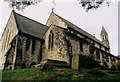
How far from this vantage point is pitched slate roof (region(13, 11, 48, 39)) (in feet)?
99.8

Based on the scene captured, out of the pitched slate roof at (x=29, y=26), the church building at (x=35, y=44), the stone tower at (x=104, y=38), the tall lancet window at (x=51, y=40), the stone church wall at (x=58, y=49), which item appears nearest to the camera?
the stone church wall at (x=58, y=49)

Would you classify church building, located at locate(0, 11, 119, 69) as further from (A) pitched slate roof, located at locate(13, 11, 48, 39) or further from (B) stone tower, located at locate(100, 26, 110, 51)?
(B) stone tower, located at locate(100, 26, 110, 51)

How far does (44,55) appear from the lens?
30.8 meters

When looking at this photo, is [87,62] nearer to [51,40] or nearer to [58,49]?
[58,49]

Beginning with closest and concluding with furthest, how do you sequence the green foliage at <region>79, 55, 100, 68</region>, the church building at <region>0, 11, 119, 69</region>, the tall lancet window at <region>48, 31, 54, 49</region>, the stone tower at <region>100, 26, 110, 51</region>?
1. the green foliage at <region>79, 55, 100, 68</region>
2. the church building at <region>0, 11, 119, 69</region>
3. the tall lancet window at <region>48, 31, 54, 49</region>
4. the stone tower at <region>100, 26, 110, 51</region>

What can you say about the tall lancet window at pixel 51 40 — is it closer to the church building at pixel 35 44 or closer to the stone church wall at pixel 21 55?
the church building at pixel 35 44

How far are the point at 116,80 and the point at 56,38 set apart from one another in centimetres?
1711

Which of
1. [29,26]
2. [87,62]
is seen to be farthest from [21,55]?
[87,62]

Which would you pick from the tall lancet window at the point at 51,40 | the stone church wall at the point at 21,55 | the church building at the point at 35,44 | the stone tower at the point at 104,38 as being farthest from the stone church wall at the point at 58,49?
the stone tower at the point at 104,38

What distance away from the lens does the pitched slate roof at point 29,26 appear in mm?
30406

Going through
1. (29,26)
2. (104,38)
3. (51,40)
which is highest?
(104,38)

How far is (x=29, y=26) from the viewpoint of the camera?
32.8 m

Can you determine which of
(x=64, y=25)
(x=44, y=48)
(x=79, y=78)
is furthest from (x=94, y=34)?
(x=79, y=78)

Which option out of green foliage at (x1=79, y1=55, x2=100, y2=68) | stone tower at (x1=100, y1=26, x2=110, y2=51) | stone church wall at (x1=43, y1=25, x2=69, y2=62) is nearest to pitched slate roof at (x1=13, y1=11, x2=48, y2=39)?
stone church wall at (x1=43, y1=25, x2=69, y2=62)
